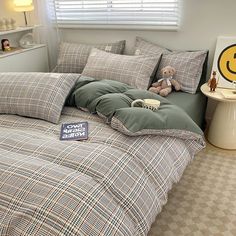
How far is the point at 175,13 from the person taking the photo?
2.54m

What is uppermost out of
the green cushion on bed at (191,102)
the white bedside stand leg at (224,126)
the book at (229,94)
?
the book at (229,94)

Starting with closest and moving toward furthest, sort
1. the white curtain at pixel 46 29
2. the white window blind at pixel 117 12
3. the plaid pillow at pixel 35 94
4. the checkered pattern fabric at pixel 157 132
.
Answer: the checkered pattern fabric at pixel 157 132, the plaid pillow at pixel 35 94, the white window blind at pixel 117 12, the white curtain at pixel 46 29

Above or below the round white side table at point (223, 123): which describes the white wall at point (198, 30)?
above

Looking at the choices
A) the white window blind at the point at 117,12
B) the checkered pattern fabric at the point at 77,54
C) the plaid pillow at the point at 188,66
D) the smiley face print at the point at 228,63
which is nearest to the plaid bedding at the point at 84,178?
the plaid pillow at the point at 188,66

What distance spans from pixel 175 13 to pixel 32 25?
5.36ft

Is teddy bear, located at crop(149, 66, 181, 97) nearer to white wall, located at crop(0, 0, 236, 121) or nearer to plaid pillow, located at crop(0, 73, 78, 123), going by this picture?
white wall, located at crop(0, 0, 236, 121)

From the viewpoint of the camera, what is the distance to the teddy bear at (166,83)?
91.4 inches

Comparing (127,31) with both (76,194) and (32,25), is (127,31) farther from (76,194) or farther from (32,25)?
(76,194)

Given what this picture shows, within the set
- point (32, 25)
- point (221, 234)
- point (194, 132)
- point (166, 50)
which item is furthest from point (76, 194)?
point (32, 25)

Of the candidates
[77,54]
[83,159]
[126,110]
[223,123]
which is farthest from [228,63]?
[83,159]

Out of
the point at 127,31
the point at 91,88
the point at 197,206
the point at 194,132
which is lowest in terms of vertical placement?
the point at 197,206

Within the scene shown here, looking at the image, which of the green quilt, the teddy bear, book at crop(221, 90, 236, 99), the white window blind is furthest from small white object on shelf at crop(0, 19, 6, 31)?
book at crop(221, 90, 236, 99)

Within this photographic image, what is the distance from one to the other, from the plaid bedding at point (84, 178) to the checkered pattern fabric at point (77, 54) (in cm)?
122

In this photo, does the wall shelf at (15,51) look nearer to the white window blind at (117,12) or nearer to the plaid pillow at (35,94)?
the white window blind at (117,12)
